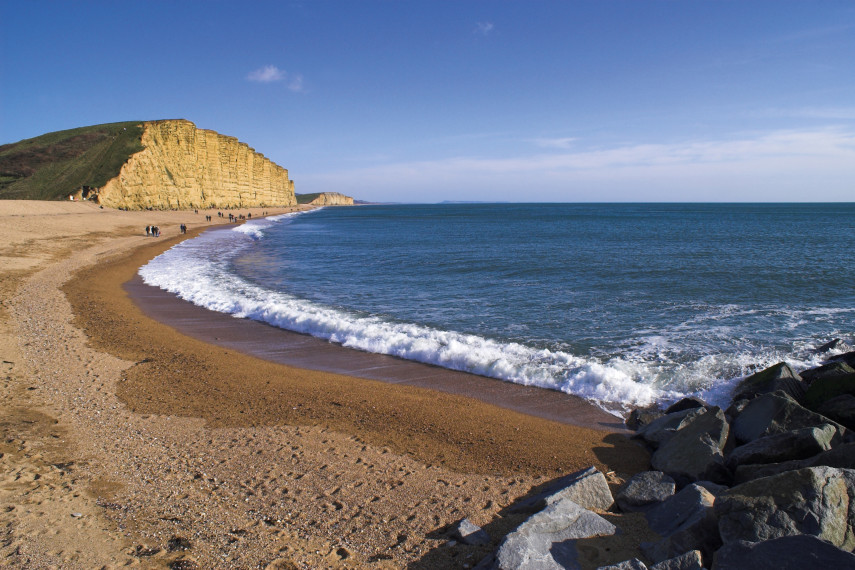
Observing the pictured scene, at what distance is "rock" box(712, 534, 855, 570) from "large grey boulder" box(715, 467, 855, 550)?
41cm

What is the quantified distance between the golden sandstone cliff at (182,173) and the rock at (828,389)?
70059 millimetres

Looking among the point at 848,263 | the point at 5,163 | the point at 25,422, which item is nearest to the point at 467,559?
the point at 25,422

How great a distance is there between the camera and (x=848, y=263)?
82.4ft

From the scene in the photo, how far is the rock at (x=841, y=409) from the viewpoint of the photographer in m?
6.46

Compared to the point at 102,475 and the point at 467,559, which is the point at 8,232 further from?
the point at 467,559

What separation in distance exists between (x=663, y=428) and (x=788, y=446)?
170 centimetres

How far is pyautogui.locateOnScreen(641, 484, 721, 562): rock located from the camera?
4090 millimetres

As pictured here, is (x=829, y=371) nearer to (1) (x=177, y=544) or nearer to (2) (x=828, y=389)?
(2) (x=828, y=389)

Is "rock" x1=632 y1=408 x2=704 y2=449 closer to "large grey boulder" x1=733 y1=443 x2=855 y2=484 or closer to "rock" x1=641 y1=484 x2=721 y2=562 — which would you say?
"large grey boulder" x1=733 y1=443 x2=855 y2=484

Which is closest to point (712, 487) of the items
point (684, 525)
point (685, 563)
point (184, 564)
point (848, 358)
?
point (684, 525)

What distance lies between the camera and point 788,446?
212 inches

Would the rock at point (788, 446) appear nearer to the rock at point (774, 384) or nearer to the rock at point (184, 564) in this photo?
the rock at point (774, 384)

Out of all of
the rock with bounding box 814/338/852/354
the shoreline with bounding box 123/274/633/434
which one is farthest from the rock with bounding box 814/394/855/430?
the rock with bounding box 814/338/852/354

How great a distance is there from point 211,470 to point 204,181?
85.0 m
